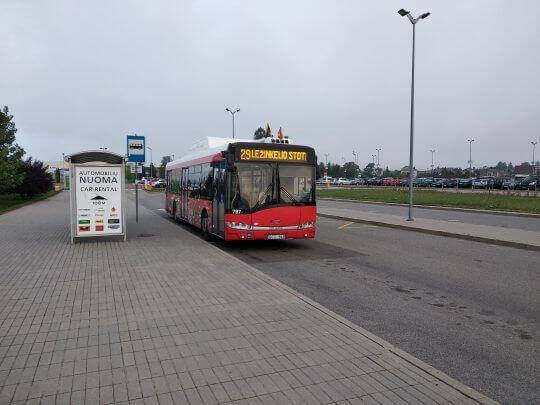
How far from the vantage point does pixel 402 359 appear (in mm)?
4426

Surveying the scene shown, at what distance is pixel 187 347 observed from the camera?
466 centimetres

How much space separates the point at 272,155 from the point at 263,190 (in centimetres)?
97

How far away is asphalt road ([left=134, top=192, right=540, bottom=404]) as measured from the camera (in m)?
4.62

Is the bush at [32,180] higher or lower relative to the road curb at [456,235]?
higher

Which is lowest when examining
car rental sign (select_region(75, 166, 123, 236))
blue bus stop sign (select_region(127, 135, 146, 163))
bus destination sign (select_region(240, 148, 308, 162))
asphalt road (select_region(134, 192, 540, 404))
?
asphalt road (select_region(134, 192, 540, 404))

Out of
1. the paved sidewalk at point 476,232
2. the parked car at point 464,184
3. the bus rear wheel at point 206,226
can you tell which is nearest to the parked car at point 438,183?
the parked car at point 464,184

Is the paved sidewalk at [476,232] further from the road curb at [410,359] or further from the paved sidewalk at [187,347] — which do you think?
the road curb at [410,359]

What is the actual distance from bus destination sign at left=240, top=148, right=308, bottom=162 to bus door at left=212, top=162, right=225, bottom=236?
29.4 inches

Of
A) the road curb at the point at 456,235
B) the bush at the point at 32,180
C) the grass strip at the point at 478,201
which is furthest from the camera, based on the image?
the bush at the point at 32,180

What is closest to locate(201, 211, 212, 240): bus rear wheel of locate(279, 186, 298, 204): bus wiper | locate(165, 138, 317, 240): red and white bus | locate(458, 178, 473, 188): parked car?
locate(165, 138, 317, 240): red and white bus

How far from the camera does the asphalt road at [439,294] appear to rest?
4617 millimetres

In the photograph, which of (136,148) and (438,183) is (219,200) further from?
(438,183)

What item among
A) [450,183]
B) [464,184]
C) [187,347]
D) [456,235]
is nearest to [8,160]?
[456,235]

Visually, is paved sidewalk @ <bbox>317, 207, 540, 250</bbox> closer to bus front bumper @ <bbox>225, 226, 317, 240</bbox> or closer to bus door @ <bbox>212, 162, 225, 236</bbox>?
bus front bumper @ <bbox>225, 226, 317, 240</bbox>
